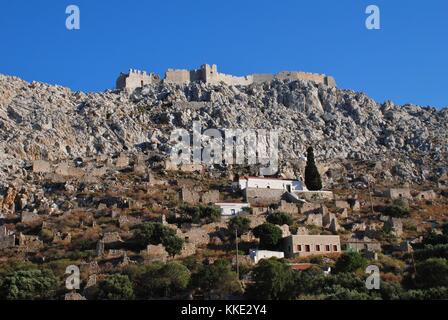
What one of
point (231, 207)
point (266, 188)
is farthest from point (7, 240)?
point (266, 188)

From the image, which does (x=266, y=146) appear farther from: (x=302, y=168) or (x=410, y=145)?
(x=410, y=145)

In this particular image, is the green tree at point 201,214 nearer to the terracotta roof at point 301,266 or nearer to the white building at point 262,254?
the white building at point 262,254

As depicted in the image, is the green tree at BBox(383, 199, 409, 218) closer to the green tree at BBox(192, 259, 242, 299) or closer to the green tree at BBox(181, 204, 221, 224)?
the green tree at BBox(181, 204, 221, 224)

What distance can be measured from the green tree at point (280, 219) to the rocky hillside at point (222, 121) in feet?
68.9

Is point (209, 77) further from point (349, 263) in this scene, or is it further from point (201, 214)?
point (349, 263)

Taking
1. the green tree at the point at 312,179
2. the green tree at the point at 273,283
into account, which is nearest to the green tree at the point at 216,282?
the green tree at the point at 273,283

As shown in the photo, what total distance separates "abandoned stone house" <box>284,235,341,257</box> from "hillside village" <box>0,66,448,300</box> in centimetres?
7

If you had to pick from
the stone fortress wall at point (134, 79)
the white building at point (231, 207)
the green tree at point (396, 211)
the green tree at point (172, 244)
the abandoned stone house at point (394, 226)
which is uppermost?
the stone fortress wall at point (134, 79)

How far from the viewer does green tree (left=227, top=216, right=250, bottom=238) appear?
162 feet

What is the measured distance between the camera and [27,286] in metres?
37.0

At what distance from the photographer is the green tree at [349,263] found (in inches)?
1593

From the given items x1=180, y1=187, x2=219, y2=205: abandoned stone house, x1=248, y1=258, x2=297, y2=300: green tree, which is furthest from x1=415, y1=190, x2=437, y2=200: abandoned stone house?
x1=248, y1=258, x2=297, y2=300: green tree

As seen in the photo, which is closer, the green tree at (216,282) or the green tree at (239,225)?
the green tree at (216,282)
